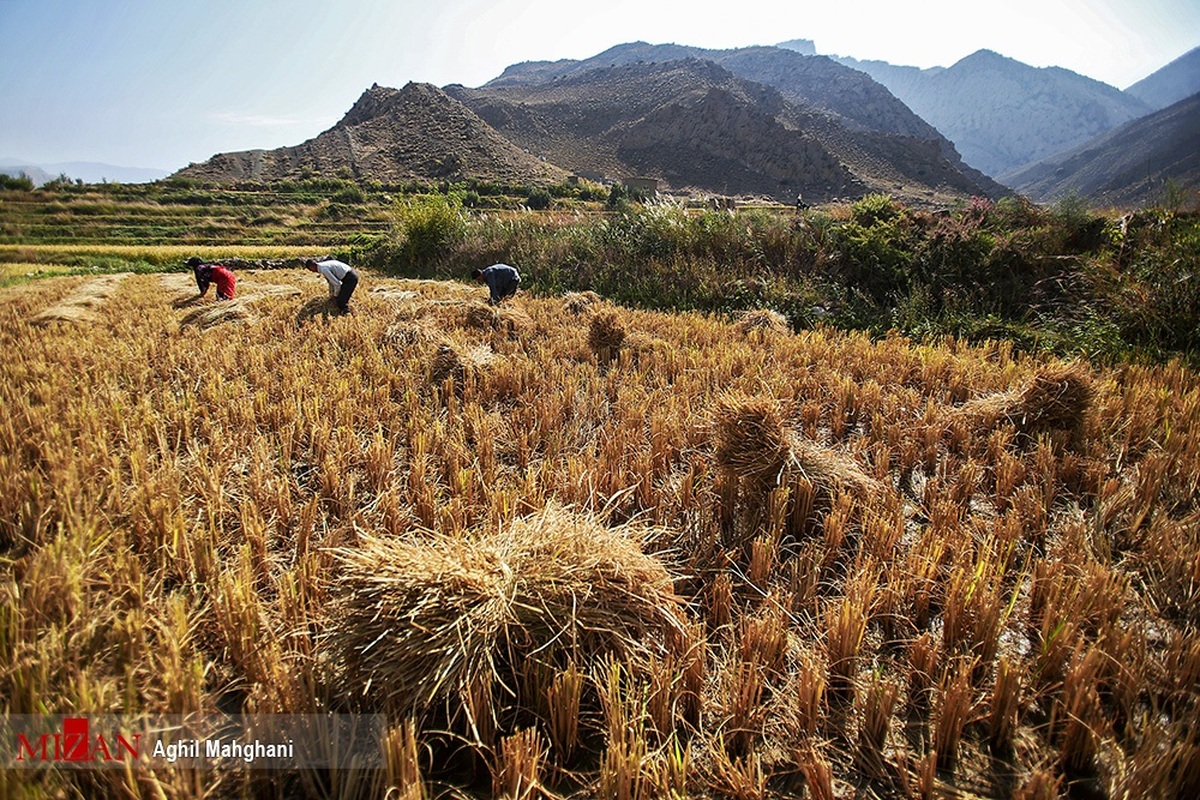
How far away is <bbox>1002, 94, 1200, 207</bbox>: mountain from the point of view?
50.7 meters

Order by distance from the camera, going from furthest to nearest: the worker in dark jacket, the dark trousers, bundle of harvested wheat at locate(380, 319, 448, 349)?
the worker in dark jacket < the dark trousers < bundle of harvested wheat at locate(380, 319, 448, 349)

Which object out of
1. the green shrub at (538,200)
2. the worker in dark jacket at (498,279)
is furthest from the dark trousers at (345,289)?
the green shrub at (538,200)

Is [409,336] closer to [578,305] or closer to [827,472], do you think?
[578,305]

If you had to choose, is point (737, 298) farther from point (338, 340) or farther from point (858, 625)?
point (858, 625)

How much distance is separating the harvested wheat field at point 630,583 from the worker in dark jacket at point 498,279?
5.33 m

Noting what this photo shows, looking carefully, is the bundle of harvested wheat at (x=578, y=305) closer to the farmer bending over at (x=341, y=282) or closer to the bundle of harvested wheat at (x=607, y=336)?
the bundle of harvested wheat at (x=607, y=336)

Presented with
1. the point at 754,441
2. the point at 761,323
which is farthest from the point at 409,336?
the point at 761,323

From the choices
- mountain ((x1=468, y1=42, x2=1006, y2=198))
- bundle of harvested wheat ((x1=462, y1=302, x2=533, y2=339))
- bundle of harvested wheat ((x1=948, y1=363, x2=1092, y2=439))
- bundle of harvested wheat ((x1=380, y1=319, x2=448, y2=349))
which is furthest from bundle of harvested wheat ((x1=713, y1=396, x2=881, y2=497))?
mountain ((x1=468, y1=42, x2=1006, y2=198))

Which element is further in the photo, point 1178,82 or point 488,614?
point 1178,82

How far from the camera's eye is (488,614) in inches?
67.5

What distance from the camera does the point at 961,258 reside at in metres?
8.84

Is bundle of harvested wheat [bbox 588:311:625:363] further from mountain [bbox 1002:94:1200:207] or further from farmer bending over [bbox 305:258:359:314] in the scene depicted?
mountain [bbox 1002:94:1200:207]

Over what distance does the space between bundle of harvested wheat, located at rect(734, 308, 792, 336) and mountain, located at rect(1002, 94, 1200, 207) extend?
48838mm

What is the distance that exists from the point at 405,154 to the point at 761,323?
6759 centimetres
